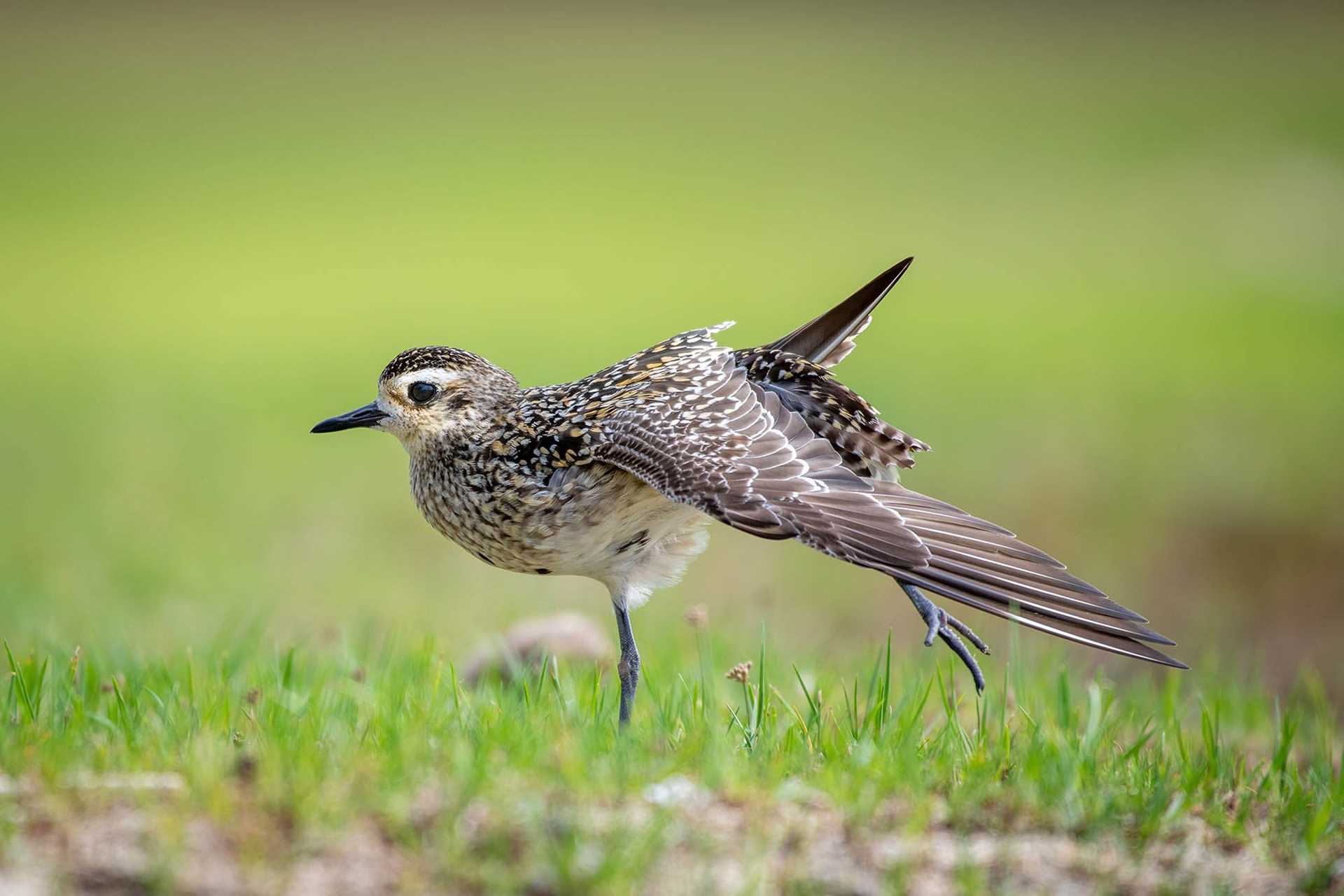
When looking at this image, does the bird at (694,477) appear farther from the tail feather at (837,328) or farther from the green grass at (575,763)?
the green grass at (575,763)

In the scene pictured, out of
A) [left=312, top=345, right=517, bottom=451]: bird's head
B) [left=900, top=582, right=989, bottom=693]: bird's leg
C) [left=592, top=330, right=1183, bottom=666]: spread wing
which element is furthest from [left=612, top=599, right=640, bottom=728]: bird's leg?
[left=900, top=582, right=989, bottom=693]: bird's leg

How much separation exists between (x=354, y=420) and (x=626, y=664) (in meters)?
1.71

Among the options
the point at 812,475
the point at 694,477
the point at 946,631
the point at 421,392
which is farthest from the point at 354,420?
the point at 946,631

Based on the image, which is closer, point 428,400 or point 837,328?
point 428,400

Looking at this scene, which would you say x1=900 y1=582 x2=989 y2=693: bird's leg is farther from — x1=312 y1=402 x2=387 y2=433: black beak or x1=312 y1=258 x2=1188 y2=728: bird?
x1=312 y1=402 x2=387 y2=433: black beak

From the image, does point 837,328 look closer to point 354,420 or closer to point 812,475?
point 812,475

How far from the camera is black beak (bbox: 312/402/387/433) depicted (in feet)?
21.6

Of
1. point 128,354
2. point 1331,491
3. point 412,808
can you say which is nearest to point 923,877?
point 412,808

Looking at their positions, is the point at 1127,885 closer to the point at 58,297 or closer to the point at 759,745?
the point at 759,745

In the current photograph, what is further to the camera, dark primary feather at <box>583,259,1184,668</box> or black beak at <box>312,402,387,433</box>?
black beak at <box>312,402,387,433</box>

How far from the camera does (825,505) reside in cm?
564

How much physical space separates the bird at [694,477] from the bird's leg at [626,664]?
0.01 m

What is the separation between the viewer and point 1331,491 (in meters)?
12.8

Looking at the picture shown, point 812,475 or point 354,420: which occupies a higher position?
point 354,420
